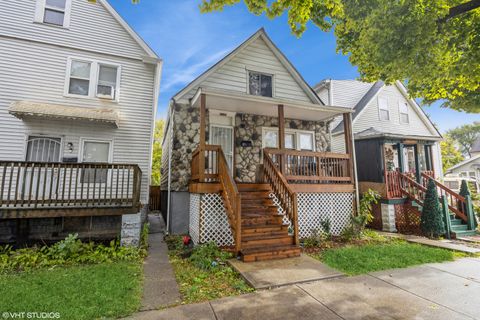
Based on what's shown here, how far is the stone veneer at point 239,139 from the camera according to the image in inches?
324

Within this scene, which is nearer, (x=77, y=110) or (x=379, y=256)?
(x=379, y=256)

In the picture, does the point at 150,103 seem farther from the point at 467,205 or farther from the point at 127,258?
the point at 467,205

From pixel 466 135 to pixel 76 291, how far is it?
62.9 metres

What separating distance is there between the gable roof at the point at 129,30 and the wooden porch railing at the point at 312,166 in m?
6.04

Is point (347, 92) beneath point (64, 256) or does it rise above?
above

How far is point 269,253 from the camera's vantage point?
554 centimetres

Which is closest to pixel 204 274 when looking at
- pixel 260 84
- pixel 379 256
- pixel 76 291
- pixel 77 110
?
pixel 76 291

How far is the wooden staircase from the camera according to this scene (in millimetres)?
5493

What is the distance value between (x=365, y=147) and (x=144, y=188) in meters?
9.99

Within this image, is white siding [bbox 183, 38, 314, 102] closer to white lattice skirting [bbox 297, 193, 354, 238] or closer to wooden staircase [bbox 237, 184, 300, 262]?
white lattice skirting [bbox 297, 193, 354, 238]

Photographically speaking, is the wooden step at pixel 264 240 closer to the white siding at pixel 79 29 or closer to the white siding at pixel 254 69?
the white siding at pixel 254 69

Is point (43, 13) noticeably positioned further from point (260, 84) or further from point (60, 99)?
point (260, 84)

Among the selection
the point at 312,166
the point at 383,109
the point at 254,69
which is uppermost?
the point at 254,69

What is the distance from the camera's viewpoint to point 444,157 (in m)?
28.7
